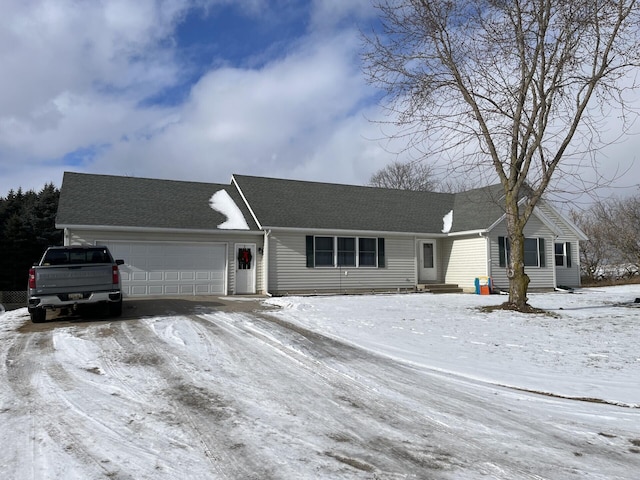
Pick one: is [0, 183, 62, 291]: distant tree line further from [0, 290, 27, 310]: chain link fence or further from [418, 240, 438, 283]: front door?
[418, 240, 438, 283]: front door

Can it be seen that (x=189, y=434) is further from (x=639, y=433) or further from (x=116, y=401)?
(x=639, y=433)

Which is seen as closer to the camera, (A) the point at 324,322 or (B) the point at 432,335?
(B) the point at 432,335

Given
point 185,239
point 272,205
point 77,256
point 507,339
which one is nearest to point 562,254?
point 272,205

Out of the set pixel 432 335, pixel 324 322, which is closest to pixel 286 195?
pixel 324 322

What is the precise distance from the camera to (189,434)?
13.6ft

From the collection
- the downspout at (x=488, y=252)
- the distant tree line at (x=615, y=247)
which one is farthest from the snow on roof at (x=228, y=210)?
the distant tree line at (x=615, y=247)

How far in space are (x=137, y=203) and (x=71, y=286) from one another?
855 centimetres

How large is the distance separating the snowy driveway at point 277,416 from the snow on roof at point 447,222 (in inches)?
545

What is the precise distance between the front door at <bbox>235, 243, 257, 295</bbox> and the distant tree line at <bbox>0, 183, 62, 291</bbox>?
52.6 feet

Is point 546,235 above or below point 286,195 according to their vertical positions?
below

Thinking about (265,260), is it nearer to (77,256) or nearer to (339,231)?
(339,231)

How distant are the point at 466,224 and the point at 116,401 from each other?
19077 mm

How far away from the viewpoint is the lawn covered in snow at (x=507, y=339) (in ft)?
21.4

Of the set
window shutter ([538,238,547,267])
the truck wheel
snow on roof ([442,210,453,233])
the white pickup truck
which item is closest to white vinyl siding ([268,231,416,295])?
snow on roof ([442,210,453,233])
